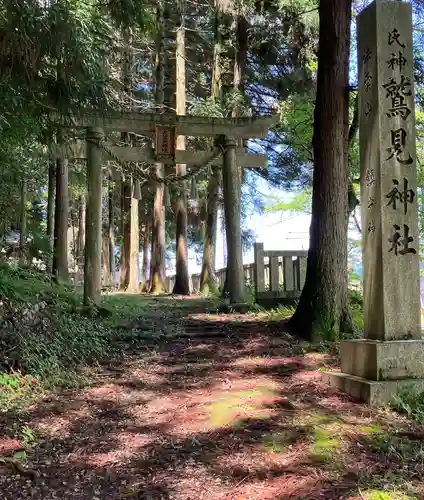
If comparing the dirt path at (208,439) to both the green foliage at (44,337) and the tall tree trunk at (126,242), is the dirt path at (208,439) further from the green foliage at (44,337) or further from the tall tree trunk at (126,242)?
the tall tree trunk at (126,242)

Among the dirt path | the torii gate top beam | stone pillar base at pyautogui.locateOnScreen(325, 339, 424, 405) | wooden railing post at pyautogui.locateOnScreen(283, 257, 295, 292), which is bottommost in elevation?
the dirt path

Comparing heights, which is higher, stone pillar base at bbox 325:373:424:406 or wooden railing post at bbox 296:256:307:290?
wooden railing post at bbox 296:256:307:290

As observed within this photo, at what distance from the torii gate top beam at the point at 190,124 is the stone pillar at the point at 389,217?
211 inches

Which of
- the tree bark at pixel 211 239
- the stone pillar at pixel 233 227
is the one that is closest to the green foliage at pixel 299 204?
the tree bark at pixel 211 239

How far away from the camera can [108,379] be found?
18.6 feet

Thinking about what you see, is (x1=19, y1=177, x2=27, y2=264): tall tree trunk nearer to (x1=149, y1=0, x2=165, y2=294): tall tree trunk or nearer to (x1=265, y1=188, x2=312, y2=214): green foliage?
(x1=149, y1=0, x2=165, y2=294): tall tree trunk

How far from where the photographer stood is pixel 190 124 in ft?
33.3

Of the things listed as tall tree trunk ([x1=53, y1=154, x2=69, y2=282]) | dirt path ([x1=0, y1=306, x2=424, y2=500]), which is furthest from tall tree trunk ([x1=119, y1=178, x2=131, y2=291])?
dirt path ([x1=0, y1=306, x2=424, y2=500])

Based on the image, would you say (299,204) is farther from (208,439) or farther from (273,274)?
(208,439)

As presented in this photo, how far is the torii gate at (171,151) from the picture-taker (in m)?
9.12

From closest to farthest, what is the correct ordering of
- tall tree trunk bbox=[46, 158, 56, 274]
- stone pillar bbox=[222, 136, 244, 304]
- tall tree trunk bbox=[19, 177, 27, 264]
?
stone pillar bbox=[222, 136, 244, 304], tall tree trunk bbox=[19, 177, 27, 264], tall tree trunk bbox=[46, 158, 56, 274]

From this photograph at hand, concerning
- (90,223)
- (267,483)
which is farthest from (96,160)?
(267,483)

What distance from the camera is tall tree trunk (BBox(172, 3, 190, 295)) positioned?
50.0ft

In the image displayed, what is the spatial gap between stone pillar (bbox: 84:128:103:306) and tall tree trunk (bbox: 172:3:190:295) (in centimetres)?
578
